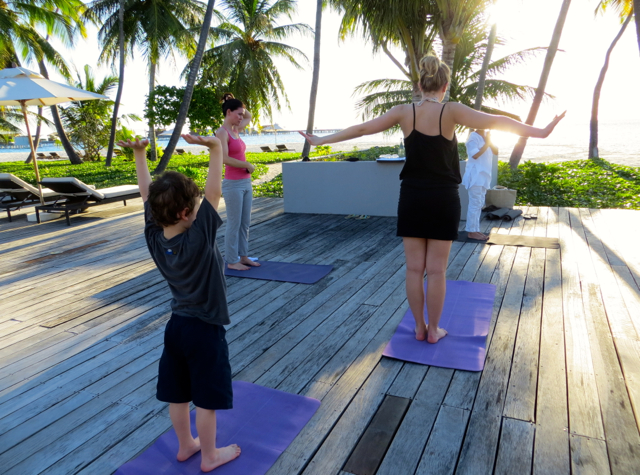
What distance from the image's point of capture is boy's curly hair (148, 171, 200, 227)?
1.44 m

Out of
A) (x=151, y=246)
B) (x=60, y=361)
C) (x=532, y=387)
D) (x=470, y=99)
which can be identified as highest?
(x=470, y=99)

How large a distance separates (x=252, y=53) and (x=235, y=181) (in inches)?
629

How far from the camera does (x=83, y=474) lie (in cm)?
175

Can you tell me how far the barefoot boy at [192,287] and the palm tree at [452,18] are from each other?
756 cm

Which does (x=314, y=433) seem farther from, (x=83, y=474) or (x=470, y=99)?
(x=470, y=99)

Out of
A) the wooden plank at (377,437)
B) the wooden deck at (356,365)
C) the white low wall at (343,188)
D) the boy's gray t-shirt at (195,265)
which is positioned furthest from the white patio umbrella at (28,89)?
the wooden plank at (377,437)

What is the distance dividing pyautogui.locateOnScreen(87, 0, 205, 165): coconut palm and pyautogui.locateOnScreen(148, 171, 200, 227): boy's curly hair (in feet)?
57.2

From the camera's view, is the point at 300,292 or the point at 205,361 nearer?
the point at 205,361

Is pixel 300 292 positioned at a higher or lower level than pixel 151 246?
lower

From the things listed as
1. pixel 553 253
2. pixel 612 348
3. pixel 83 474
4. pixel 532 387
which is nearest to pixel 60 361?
pixel 83 474

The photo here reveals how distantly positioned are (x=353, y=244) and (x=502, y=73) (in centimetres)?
1593

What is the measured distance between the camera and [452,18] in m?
A: 8.16

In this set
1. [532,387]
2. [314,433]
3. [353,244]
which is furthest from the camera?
[353,244]

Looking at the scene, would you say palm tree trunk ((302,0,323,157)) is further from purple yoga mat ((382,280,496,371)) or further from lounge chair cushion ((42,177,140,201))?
purple yoga mat ((382,280,496,371))
